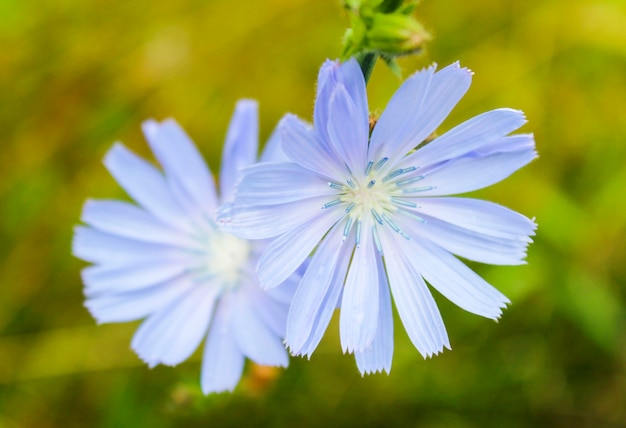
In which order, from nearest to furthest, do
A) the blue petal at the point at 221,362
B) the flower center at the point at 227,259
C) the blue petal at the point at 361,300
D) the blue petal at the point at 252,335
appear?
the blue petal at the point at 361,300
the blue petal at the point at 252,335
the blue petal at the point at 221,362
the flower center at the point at 227,259

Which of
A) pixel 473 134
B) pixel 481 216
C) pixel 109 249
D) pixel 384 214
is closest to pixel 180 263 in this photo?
pixel 109 249

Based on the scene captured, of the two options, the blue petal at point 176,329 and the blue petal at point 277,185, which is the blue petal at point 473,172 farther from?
the blue petal at point 176,329

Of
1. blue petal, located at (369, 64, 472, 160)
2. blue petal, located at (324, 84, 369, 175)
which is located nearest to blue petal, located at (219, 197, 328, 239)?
blue petal, located at (324, 84, 369, 175)

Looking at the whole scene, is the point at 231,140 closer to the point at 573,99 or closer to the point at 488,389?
the point at 488,389

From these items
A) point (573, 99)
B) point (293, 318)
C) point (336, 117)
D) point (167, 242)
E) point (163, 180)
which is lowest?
point (293, 318)

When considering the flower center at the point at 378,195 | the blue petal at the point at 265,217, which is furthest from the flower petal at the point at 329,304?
the blue petal at the point at 265,217

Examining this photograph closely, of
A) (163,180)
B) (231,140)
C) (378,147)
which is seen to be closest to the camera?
(378,147)

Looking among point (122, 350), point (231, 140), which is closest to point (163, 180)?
point (231, 140)
